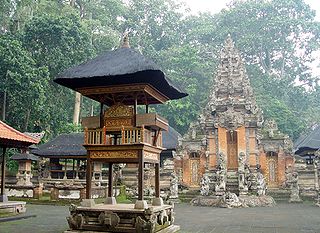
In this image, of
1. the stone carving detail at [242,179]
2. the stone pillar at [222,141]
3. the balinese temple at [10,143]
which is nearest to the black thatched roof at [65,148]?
the balinese temple at [10,143]

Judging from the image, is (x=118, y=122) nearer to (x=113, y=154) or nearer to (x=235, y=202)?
(x=113, y=154)

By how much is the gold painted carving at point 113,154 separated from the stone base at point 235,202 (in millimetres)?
11374

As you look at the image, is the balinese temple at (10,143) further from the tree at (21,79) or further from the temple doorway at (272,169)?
the temple doorway at (272,169)

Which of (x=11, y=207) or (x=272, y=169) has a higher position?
(x=272, y=169)

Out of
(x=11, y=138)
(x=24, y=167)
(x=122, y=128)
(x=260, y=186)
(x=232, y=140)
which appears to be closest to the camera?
(x=122, y=128)

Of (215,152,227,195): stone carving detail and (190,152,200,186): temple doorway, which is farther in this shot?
(190,152,200,186): temple doorway

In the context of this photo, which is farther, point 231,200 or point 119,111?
point 231,200

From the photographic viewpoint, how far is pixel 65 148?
23.6 meters

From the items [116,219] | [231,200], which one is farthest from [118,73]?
[231,200]

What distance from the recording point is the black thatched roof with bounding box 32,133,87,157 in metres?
23.0

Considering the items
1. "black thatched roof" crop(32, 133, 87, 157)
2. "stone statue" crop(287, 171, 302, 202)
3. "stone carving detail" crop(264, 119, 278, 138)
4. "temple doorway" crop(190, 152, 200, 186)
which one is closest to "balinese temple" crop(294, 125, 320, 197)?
"stone statue" crop(287, 171, 302, 202)

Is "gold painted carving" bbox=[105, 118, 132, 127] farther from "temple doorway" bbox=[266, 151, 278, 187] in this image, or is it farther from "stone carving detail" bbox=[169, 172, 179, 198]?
"temple doorway" bbox=[266, 151, 278, 187]

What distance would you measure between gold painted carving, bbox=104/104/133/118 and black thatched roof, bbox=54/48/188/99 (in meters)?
0.73

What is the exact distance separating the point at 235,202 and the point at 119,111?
11744 mm
